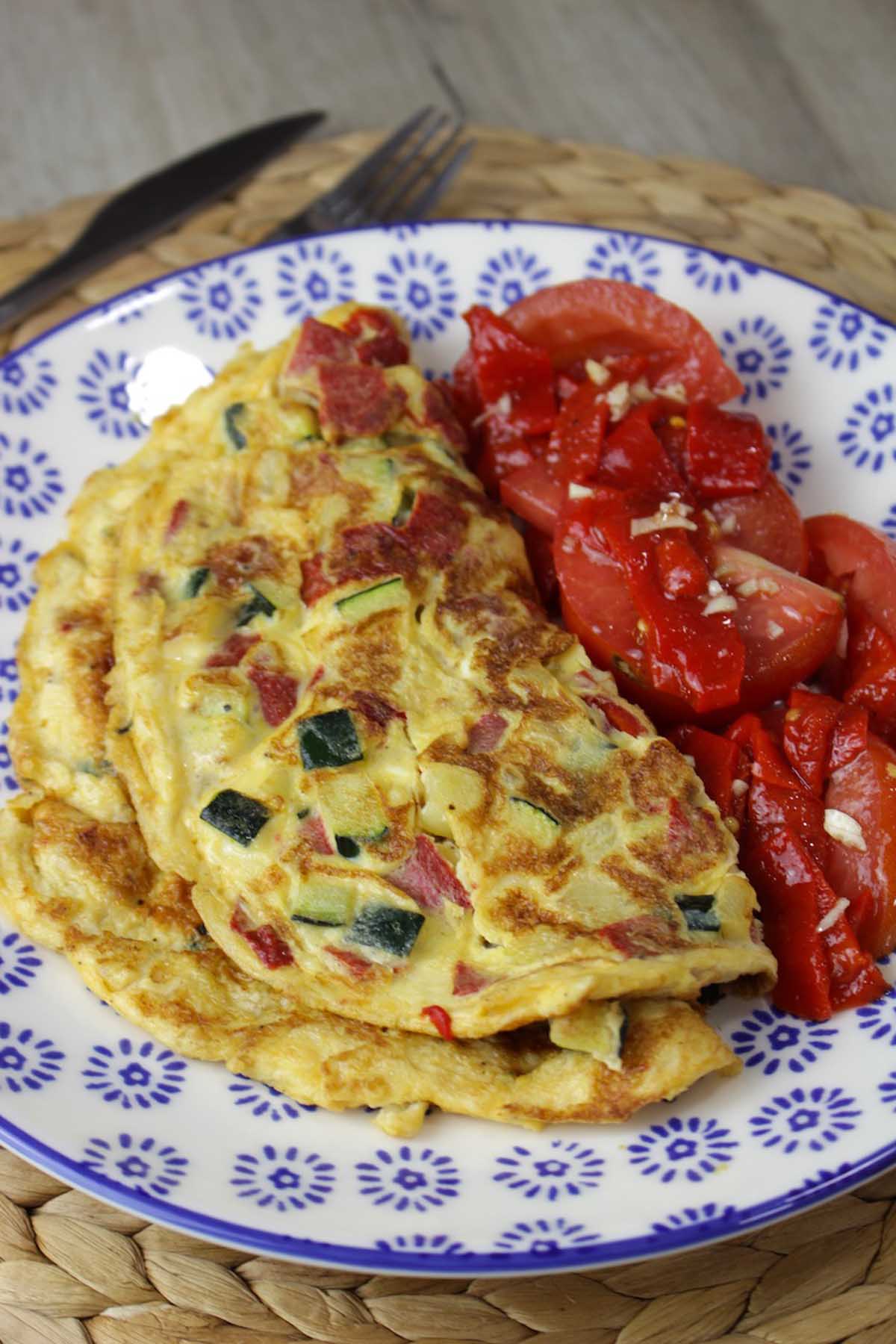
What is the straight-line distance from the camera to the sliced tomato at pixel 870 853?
A: 370 centimetres

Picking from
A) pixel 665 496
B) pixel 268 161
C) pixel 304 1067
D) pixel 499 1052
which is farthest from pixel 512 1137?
pixel 268 161

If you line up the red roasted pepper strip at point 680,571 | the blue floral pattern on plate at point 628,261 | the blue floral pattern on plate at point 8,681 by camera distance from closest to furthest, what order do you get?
1. the red roasted pepper strip at point 680,571
2. the blue floral pattern on plate at point 8,681
3. the blue floral pattern on plate at point 628,261

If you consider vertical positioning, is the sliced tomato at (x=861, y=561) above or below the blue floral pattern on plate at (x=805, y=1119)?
above

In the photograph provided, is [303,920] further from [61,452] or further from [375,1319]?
[61,452]

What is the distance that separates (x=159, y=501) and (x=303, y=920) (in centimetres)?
156

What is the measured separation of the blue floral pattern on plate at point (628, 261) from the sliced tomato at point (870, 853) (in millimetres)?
2268

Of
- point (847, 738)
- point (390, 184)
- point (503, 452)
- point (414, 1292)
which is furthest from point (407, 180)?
point (414, 1292)

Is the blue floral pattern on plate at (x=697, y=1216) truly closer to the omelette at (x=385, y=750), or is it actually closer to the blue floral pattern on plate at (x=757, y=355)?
the omelette at (x=385, y=750)

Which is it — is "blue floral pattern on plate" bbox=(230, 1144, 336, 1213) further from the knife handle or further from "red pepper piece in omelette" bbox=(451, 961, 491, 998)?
the knife handle

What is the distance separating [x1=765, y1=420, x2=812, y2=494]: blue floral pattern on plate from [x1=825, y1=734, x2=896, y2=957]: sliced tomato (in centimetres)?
140

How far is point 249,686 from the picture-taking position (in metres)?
3.90

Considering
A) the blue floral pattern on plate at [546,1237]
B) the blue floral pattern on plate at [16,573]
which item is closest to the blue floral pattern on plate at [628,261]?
the blue floral pattern on plate at [16,573]

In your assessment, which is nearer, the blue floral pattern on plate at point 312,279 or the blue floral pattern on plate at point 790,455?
the blue floral pattern on plate at point 790,455

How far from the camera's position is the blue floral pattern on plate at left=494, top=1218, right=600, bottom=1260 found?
10.2 ft
